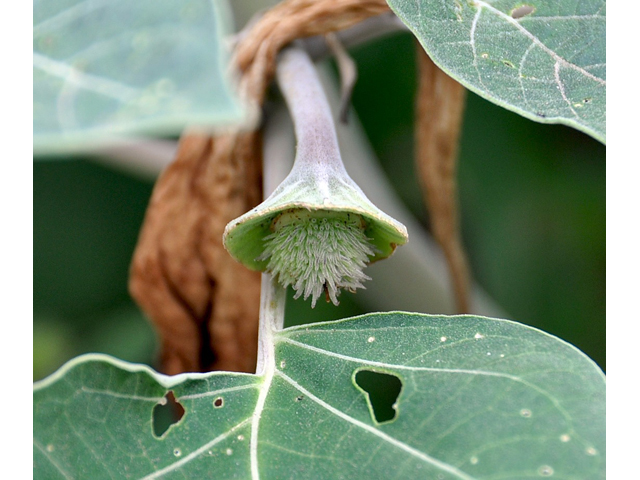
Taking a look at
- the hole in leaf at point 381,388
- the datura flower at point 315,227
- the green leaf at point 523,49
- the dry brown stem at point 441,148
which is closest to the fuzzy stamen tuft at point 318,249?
the datura flower at point 315,227

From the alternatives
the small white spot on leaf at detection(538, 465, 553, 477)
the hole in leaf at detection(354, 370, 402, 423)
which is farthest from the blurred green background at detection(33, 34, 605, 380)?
the small white spot on leaf at detection(538, 465, 553, 477)

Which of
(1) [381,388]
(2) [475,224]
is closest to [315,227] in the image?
(1) [381,388]

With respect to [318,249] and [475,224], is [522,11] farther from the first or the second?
[475,224]

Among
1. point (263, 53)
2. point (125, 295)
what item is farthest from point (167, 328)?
point (125, 295)

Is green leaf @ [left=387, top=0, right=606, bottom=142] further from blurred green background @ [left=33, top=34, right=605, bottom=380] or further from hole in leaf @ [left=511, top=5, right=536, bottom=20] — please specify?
blurred green background @ [left=33, top=34, right=605, bottom=380]

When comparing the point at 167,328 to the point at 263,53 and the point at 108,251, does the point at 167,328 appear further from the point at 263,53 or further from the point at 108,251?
the point at 108,251
